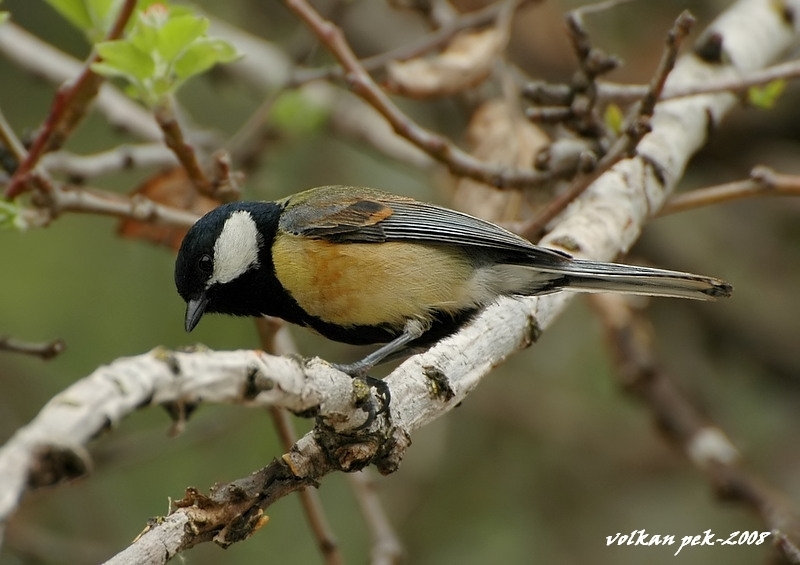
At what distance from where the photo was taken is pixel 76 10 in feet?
9.61

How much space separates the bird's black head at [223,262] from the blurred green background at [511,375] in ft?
5.54

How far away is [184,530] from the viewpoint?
182 cm

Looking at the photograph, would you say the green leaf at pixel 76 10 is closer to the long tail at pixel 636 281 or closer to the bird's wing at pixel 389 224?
the bird's wing at pixel 389 224

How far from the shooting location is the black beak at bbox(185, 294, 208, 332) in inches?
130

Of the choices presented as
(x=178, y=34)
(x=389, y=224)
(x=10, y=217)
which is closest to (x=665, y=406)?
(x=389, y=224)

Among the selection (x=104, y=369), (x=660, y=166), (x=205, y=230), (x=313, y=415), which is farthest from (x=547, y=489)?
(x=104, y=369)

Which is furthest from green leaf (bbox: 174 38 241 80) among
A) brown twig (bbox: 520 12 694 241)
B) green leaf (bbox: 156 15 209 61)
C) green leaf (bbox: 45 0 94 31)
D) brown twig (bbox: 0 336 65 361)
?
brown twig (bbox: 520 12 694 241)

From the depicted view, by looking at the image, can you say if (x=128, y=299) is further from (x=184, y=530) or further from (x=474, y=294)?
(x=184, y=530)

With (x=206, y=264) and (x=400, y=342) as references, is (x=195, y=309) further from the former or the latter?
(x=400, y=342)

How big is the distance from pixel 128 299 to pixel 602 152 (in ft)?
11.5

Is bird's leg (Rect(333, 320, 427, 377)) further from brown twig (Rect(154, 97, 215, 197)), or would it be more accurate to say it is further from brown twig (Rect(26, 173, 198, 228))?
brown twig (Rect(26, 173, 198, 228))

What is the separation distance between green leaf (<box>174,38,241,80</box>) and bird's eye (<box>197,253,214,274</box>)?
708 mm

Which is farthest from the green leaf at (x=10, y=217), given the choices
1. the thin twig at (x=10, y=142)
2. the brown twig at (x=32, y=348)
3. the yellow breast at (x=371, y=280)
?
Result: the yellow breast at (x=371, y=280)

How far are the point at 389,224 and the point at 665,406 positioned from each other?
196 centimetres
